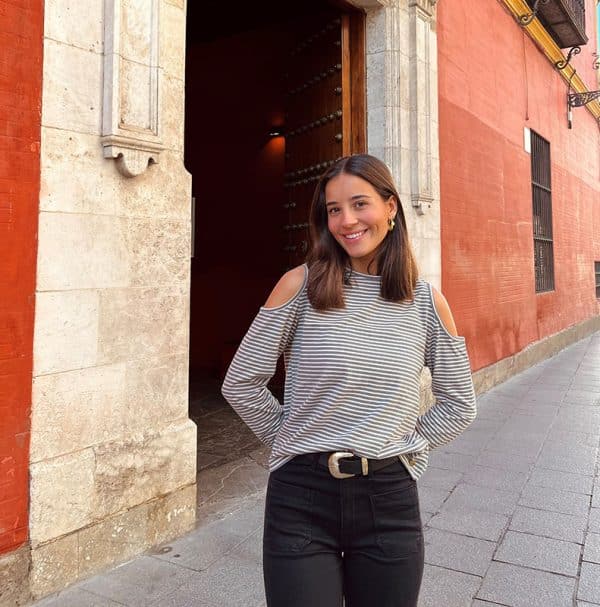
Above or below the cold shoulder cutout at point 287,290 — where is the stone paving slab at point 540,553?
below

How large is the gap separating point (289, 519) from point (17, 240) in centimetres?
174

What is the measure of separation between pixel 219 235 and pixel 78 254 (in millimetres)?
5791

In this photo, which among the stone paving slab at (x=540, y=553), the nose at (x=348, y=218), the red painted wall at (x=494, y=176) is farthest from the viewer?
the red painted wall at (x=494, y=176)

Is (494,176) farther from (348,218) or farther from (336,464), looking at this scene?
(336,464)

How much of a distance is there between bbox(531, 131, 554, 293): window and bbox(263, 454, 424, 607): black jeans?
9387 mm

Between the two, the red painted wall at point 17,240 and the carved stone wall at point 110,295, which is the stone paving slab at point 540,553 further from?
the red painted wall at point 17,240

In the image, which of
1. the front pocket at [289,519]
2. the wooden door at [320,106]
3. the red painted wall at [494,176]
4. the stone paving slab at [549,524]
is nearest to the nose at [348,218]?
the front pocket at [289,519]

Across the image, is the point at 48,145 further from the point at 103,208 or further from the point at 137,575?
the point at 137,575

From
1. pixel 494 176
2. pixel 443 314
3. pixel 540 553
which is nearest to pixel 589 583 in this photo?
pixel 540 553

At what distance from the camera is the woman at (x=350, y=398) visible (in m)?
1.31

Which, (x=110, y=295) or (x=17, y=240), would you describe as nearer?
(x=17, y=240)

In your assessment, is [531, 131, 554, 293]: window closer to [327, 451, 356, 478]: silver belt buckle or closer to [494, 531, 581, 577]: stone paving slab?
[494, 531, 581, 577]: stone paving slab

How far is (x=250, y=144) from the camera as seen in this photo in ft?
26.3

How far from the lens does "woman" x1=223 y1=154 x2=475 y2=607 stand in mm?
1314
